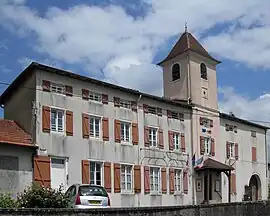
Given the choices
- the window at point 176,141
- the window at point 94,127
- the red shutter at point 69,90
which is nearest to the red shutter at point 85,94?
the red shutter at point 69,90

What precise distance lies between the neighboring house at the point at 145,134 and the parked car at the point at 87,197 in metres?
6.39

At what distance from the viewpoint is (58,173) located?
2800 centimetres

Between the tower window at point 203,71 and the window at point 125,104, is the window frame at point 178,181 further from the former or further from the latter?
the tower window at point 203,71

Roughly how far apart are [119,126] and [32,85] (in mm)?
6576

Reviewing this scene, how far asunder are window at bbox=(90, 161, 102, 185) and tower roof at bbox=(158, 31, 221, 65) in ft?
45.7

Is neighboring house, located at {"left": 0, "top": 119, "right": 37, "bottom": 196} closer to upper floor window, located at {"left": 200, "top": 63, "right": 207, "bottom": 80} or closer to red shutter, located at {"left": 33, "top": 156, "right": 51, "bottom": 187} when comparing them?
red shutter, located at {"left": 33, "top": 156, "right": 51, "bottom": 187}

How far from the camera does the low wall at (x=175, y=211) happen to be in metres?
13.8

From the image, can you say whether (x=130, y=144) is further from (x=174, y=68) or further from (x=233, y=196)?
(x=233, y=196)

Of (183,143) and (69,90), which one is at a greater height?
(69,90)

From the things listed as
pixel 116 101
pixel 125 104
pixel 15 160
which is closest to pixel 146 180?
pixel 125 104

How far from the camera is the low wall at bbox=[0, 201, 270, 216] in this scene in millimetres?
13766

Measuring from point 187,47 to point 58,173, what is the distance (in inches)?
665

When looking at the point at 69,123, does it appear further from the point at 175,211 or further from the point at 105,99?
the point at 175,211

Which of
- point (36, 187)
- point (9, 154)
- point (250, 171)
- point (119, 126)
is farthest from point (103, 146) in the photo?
point (250, 171)
